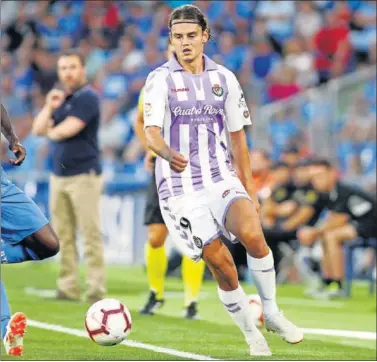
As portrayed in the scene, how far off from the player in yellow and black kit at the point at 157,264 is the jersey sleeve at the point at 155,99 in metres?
2.88

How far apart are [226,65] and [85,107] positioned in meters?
8.57

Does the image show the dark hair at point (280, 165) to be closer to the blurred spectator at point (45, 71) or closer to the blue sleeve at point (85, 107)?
the blue sleeve at point (85, 107)

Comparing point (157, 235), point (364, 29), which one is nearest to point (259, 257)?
point (157, 235)

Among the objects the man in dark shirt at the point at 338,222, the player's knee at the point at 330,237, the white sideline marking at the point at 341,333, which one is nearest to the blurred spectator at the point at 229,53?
the man in dark shirt at the point at 338,222

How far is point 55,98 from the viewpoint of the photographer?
11203 mm

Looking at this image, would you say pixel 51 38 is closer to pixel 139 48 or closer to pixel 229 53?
pixel 139 48

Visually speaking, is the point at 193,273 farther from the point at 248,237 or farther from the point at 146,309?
the point at 248,237

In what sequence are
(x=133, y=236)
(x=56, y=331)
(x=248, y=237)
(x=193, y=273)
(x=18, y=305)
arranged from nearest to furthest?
(x=248, y=237), (x=56, y=331), (x=193, y=273), (x=18, y=305), (x=133, y=236)

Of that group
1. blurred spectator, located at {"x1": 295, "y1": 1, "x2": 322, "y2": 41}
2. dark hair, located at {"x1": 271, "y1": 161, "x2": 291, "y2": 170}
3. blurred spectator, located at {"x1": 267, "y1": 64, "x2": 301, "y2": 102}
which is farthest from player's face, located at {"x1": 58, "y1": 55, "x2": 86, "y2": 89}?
blurred spectator, located at {"x1": 295, "y1": 1, "x2": 322, "y2": 41}

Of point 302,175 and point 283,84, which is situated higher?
point 283,84

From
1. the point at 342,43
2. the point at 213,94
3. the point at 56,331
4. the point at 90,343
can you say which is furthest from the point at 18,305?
the point at 342,43

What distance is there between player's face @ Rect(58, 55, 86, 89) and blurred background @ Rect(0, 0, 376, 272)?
451cm

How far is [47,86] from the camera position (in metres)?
21.8

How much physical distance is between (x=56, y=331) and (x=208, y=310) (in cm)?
287
